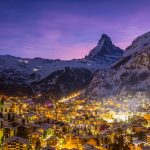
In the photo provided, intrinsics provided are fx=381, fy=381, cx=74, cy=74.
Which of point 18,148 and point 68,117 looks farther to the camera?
point 68,117

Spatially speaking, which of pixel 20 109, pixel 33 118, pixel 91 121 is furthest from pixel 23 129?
pixel 91 121

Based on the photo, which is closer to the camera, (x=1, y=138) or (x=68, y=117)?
(x=1, y=138)

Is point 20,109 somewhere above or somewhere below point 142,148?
above

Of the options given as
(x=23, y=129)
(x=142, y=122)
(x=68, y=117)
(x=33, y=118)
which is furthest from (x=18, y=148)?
(x=68, y=117)

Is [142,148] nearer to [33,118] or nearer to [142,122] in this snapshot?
[33,118]

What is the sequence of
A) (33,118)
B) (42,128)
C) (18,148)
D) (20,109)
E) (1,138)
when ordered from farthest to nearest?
(20,109), (33,118), (42,128), (1,138), (18,148)

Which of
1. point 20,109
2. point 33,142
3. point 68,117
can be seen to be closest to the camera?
point 33,142

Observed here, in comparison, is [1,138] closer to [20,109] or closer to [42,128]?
[42,128]

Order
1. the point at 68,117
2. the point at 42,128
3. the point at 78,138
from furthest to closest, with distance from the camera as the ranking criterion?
the point at 68,117 < the point at 42,128 < the point at 78,138

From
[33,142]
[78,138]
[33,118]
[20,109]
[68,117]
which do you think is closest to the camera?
[33,142]
